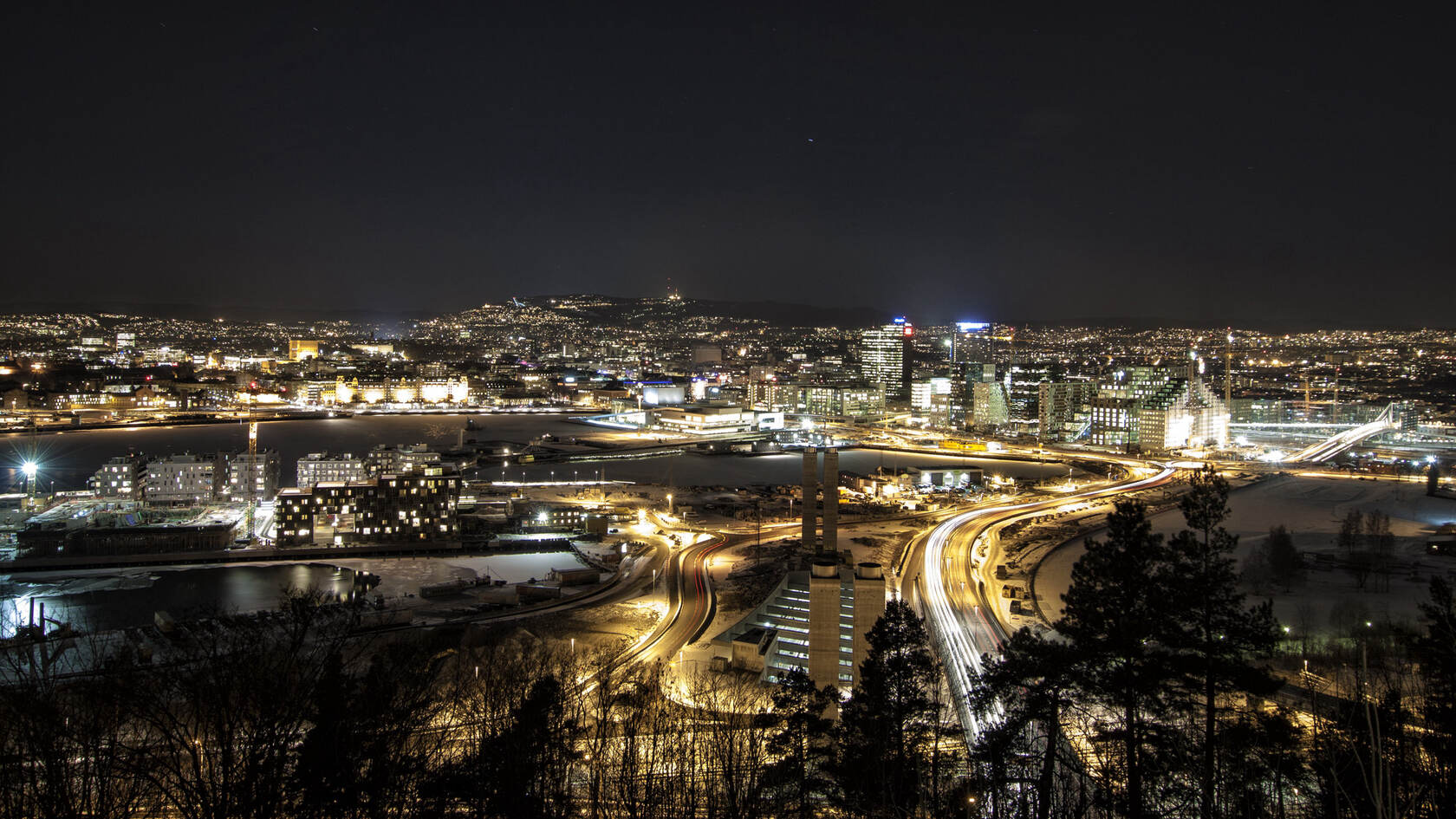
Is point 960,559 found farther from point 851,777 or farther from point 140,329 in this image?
point 140,329

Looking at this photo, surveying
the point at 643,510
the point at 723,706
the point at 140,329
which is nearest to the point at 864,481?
the point at 643,510

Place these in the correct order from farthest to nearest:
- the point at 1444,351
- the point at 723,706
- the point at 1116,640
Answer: the point at 1444,351
the point at 723,706
the point at 1116,640

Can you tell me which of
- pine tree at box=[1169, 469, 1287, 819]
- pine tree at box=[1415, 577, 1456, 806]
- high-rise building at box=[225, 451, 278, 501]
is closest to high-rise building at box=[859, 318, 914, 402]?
high-rise building at box=[225, 451, 278, 501]

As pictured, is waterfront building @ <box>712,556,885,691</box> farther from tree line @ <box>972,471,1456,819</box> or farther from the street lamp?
the street lamp

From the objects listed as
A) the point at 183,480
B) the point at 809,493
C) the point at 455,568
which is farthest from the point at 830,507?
the point at 183,480

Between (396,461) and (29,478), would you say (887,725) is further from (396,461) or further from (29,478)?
(29,478)
